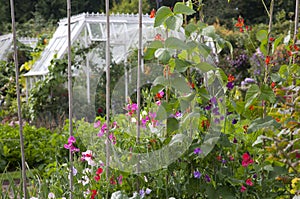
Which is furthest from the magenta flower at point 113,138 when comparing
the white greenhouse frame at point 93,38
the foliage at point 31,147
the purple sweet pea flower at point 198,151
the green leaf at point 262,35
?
the white greenhouse frame at point 93,38

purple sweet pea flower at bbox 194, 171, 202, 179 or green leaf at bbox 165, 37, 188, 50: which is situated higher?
green leaf at bbox 165, 37, 188, 50

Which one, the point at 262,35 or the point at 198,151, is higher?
the point at 262,35

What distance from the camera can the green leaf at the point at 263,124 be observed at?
72.2 inches

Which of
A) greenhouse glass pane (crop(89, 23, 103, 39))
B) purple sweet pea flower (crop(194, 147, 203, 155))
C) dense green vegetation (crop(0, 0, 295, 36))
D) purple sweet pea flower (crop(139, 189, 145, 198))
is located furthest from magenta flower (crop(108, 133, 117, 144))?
dense green vegetation (crop(0, 0, 295, 36))

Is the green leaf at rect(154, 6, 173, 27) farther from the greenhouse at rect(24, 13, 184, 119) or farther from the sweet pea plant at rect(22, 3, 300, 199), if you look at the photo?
the greenhouse at rect(24, 13, 184, 119)

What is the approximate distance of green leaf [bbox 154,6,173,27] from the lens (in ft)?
5.96

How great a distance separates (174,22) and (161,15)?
2.3 inches

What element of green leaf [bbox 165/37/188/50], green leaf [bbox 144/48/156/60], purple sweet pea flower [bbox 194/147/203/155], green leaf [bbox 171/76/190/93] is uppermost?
green leaf [bbox 165/37/188/50]

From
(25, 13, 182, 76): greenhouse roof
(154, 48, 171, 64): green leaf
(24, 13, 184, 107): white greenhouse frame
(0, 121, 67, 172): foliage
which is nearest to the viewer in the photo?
(154, 48, 171, 64): green leaf

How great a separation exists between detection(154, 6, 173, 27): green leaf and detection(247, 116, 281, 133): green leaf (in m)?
0.54

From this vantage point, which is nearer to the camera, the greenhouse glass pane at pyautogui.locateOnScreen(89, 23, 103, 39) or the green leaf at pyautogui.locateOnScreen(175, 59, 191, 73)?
the green leaf at pyautogui.locateOnScreen(175, 59, 191, 73)

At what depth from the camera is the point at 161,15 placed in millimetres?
1819

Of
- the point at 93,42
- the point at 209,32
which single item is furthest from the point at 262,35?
the point at 93,42

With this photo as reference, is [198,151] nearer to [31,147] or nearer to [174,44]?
[174,44]
